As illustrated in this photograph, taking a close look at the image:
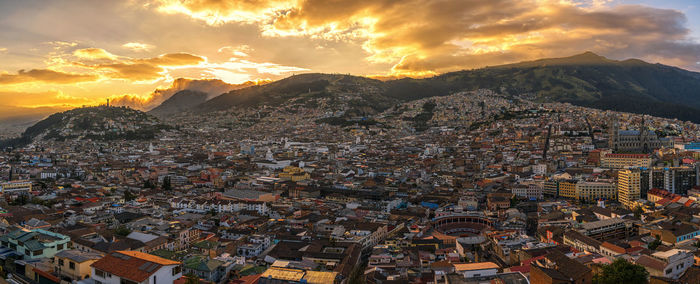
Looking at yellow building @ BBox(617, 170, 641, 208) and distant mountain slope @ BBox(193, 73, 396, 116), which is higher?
distant mountain slope @ BBox(193, 73, 396, 116)

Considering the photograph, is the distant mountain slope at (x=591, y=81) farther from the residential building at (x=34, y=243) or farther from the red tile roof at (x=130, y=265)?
the residential building at (x=34, y=243)

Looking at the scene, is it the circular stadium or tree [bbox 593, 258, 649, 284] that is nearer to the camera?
tree [bbox 593, 258, 649, 284]

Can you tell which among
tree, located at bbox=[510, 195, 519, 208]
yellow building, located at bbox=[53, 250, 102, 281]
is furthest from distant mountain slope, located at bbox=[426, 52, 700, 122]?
yellow building, located at bbox=[53, 250, 102, 281]

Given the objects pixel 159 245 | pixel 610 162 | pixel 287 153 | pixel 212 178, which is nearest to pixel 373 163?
pixel 287 153

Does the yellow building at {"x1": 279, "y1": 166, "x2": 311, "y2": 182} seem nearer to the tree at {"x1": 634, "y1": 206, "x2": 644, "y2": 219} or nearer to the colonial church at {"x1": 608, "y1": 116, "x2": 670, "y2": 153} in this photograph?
the tree at {"x1": 634, "y1": 206, "x2": 644, "y2": 219}

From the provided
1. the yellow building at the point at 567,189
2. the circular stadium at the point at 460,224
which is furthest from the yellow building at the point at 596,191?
the circular stadium at the point at 460,224

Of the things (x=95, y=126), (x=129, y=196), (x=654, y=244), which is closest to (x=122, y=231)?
(x=129, y=196)
